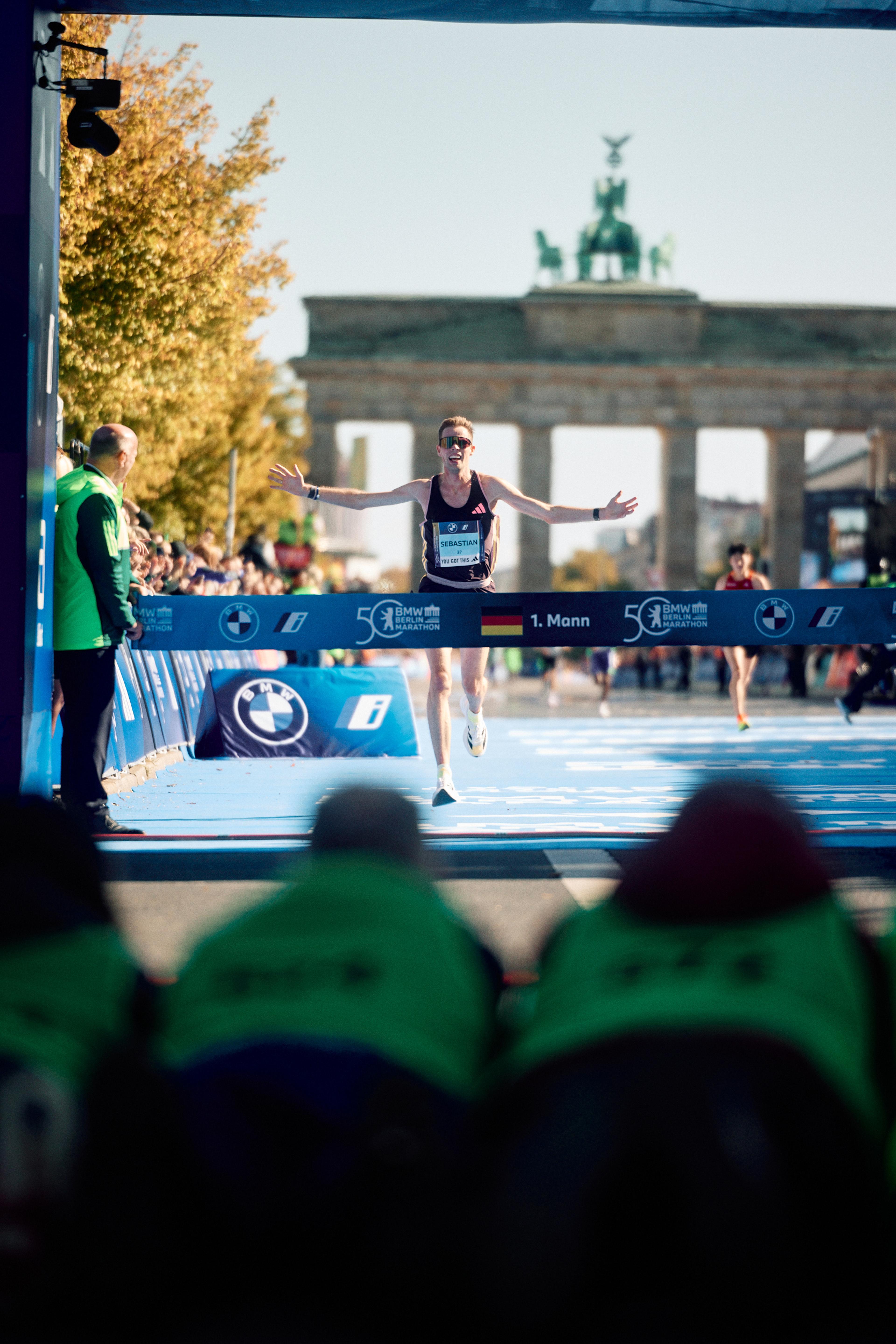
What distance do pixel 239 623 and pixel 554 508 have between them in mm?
2069

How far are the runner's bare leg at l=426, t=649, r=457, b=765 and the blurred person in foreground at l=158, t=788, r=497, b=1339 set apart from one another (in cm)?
662

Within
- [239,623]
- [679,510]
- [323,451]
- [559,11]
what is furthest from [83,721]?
[679,510]

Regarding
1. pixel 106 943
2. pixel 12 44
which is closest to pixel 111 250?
pixel 12 44

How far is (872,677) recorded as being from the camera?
15.0 metres

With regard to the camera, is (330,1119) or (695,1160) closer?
(695,1160)

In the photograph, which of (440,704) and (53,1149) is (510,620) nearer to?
(440,704)

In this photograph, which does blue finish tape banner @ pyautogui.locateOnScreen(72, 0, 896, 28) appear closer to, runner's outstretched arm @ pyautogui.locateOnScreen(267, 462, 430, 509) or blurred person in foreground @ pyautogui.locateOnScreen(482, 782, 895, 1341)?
runner's outstretched arm @ pyautogui.locateOnScreen(267, 462, 430, 509)

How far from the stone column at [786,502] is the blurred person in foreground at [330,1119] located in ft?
184

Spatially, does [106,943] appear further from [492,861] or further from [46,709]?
[46,709]

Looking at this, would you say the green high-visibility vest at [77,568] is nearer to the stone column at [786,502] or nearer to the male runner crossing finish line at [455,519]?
the male runner crossing finish line at [455,519]

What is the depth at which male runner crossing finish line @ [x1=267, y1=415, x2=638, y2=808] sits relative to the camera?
29.5 ft

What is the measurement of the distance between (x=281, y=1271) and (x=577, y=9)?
663 centimetres

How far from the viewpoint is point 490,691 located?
3419 centimetres

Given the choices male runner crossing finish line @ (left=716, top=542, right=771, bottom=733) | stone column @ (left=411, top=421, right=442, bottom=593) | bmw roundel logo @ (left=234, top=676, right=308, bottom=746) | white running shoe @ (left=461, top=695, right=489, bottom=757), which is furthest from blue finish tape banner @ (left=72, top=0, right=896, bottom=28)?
stone column @ (left=411, top=421, right=442, bottom=593)
